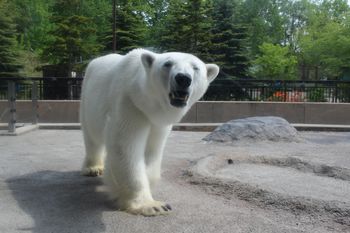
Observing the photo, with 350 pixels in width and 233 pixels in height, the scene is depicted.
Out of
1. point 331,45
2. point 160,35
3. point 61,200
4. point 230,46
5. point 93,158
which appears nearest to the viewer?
point 61,200

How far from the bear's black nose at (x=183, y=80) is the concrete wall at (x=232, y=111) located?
893cm

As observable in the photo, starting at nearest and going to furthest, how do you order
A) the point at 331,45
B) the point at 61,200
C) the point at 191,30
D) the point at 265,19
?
the point at 61,200
the point at 191,30
the point at 331,45
the point at 265,19

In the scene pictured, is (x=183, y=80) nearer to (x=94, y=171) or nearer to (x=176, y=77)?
(x=176, y=77)

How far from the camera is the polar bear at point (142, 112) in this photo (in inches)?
135

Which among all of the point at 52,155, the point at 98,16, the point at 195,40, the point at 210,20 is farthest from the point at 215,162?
the point at 98,16

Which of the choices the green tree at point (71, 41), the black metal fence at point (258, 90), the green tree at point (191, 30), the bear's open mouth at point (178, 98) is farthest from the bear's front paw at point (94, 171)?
the green tree at point (71, 41)

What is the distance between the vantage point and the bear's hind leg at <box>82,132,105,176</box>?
16.7 feet

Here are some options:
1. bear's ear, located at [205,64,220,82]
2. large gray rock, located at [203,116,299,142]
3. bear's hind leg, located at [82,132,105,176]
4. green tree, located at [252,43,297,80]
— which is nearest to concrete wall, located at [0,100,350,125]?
large gray rock, located at [203,116,299,142]

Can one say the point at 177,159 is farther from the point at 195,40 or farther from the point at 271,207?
the point at 195,40

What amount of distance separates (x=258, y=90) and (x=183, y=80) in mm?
11045

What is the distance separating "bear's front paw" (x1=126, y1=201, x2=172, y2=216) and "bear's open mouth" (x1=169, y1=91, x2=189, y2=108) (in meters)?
0.91

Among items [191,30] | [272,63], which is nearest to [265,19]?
[272,63]

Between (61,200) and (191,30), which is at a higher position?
(191,30)

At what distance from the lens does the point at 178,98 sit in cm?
335
